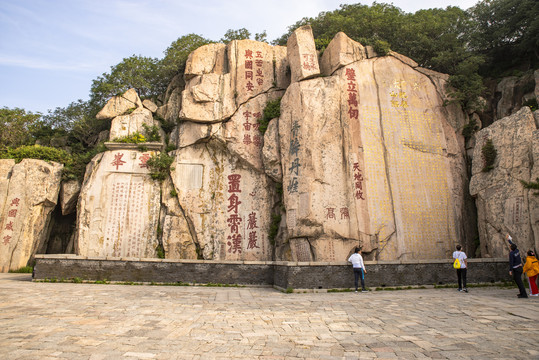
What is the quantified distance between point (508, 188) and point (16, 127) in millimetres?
21534

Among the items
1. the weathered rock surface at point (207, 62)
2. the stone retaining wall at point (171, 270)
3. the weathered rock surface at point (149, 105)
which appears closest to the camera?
the stone retaining wall at point (171, 270)

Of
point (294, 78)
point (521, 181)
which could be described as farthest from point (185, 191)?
point (521, 181)

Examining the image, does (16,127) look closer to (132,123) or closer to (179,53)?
(132,123)

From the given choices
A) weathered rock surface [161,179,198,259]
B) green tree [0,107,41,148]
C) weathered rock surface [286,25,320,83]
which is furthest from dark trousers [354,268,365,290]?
green tree [0,107,41,148]

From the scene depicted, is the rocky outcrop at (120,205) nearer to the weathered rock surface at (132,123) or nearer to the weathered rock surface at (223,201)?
the weathered rock surface at (132,123)

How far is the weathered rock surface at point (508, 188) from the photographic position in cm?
993

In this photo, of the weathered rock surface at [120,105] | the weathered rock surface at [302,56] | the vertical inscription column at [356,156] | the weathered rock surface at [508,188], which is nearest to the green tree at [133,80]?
the weathered rock surface at [120,105]

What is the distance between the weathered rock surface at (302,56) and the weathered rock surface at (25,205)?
37.5ft

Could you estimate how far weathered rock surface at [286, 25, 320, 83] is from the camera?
45.0ft

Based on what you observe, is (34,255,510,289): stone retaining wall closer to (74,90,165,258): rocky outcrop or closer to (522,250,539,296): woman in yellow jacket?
(522,250,539,296): woman in yellow jacket

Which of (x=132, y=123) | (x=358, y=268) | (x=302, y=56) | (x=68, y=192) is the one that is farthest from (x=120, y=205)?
(x=358, y=268)

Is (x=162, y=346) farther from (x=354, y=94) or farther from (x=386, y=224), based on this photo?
(x=354, y=94)

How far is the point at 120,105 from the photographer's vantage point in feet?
52.2

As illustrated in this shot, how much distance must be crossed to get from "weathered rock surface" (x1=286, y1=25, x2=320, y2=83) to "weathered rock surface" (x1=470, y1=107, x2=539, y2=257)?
22.0 ft
